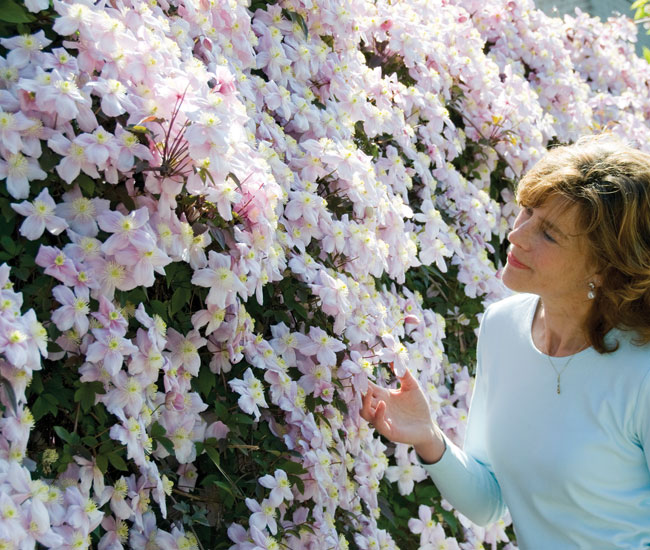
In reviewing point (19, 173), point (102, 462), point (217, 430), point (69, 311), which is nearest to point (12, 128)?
point (19, 173)

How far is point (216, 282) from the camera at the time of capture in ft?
4.58

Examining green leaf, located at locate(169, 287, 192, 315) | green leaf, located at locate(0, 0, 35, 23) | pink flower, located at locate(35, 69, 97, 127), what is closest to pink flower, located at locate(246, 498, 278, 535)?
green leaf, located at locate(169, 287, 192, 315)

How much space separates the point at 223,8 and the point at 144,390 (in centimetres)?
89

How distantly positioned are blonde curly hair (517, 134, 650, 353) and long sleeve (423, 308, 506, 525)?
34 cm

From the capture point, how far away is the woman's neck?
1632mm

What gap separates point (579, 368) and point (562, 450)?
16cm

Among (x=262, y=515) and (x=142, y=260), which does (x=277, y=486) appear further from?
(x=142, y=260)

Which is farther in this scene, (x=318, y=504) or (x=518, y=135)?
(x=518, y=135)

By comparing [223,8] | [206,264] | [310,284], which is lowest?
[310,284]

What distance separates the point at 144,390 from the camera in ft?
4.48

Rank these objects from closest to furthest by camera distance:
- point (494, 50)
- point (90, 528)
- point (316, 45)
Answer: point (90, 528) → point (316, 45) → point (494, 50)

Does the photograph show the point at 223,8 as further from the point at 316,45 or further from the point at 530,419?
the point at 530,419

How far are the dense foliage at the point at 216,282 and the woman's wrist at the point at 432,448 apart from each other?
0.10 m

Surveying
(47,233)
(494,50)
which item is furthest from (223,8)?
(494,50)
